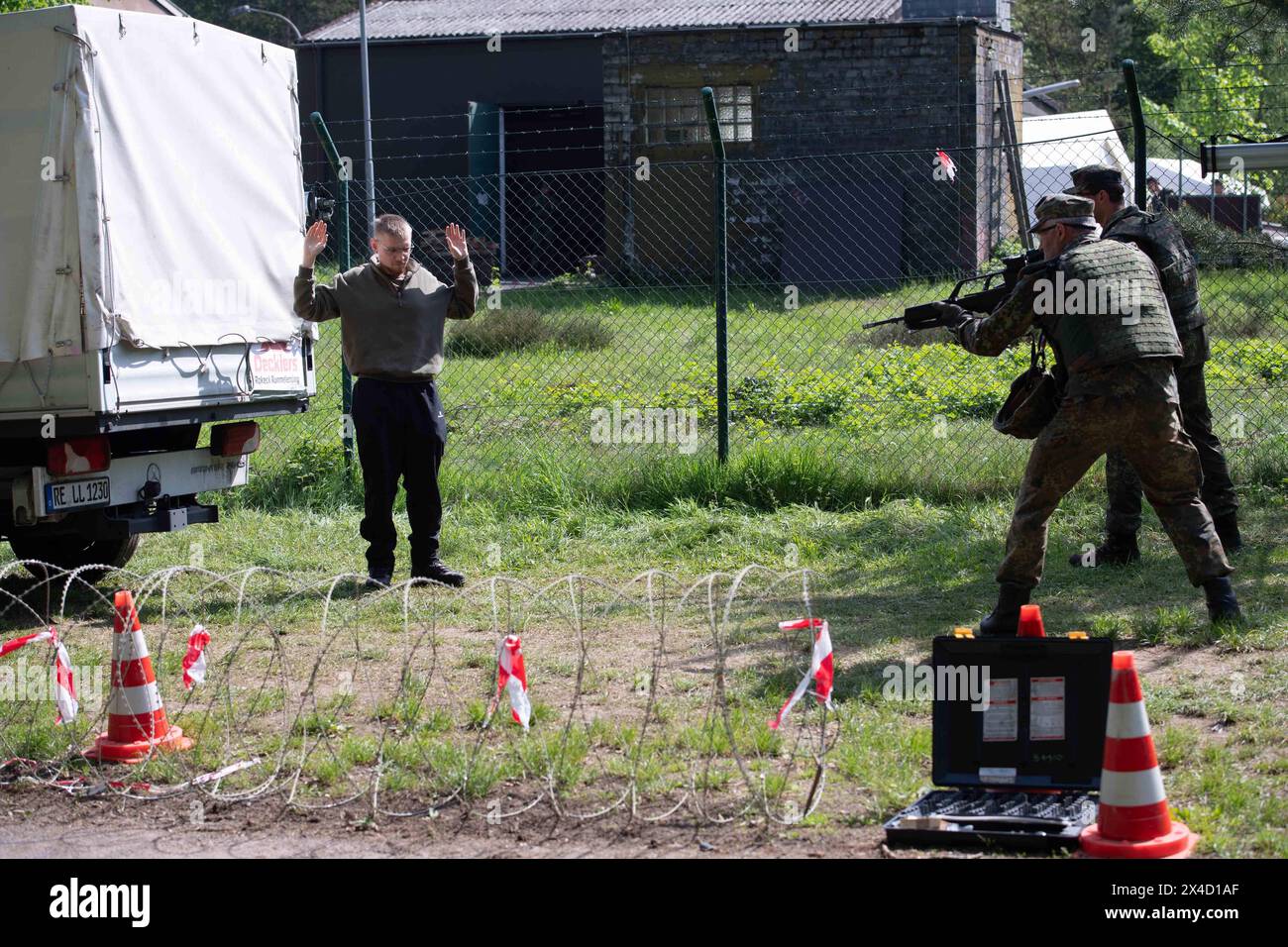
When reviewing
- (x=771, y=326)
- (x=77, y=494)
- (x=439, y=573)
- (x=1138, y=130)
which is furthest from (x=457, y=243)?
(x=771, y=326)

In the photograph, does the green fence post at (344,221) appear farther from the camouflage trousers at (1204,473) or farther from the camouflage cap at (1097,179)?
the camouflage trousers at (1204,473)

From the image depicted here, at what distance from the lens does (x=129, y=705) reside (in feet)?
17.7

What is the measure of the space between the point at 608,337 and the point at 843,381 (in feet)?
12.1

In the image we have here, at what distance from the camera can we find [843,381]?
38.4ft

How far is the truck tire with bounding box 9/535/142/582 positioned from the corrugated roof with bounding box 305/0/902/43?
17833mm

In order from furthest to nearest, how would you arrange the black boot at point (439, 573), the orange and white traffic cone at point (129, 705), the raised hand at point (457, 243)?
the black boot at point (439, 573) → the raised hand at point (457, 243) → the orange and white traffic cone at point (129, 705)

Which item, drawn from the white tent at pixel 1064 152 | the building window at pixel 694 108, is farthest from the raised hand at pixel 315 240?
the building window at pixel 694 108

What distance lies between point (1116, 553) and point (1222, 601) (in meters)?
1.55

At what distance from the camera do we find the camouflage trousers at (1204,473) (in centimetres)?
757

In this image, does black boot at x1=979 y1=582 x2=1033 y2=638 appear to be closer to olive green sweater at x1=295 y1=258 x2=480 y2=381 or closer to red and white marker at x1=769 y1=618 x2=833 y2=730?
red and white marker at x1=769 y1=618 x2=833 y2=730

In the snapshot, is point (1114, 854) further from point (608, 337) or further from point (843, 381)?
point (608, 337)

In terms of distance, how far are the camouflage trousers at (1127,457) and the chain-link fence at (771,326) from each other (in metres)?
2.51

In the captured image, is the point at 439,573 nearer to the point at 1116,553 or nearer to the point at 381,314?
the point at 381,314

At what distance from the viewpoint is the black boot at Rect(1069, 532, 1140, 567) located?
25.7ft
